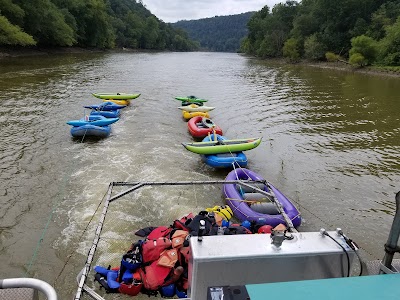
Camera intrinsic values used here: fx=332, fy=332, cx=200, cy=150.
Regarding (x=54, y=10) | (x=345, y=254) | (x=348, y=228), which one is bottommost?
(x=348, y=228)

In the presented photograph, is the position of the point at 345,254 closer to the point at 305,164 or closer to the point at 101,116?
the point at 305,164

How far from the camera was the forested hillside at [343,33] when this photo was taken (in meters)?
45.1

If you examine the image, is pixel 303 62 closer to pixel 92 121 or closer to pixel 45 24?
pixel 45 24

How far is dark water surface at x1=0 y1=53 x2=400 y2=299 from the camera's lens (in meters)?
7.67

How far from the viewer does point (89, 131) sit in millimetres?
13688

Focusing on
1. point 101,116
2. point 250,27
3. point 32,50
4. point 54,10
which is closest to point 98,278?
point 101,116

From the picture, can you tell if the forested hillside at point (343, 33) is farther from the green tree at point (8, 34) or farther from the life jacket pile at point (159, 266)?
the life jacket pile at point (159, 266)

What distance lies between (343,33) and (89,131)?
59.6m

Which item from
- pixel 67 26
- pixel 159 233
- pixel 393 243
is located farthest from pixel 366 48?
pixel 393 243

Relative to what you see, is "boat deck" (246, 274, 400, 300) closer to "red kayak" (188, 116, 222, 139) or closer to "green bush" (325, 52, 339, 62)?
"red kayak" (188, 116, 222, 139)

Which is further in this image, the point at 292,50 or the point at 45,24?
the point at 292,50

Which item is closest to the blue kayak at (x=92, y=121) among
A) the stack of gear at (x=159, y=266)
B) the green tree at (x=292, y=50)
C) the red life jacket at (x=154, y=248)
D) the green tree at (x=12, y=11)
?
the stack of gear at (x=159, y=266)

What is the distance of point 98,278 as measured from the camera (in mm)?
5883

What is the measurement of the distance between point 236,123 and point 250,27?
298 feet
